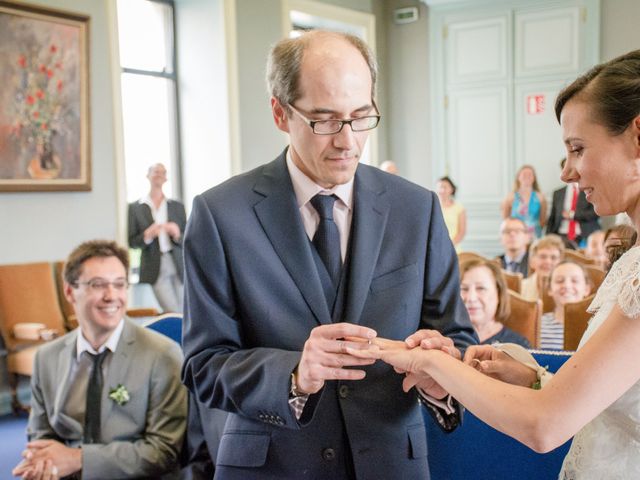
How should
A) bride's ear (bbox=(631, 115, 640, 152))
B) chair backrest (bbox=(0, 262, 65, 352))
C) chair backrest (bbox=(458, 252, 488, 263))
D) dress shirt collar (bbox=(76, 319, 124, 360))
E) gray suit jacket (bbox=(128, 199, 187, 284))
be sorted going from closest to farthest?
bride's ear (bbox=(631, 115, 640, 152)) → dress shirt collar (bbox=(76, 319, 124, 360)) → chair backrest (bbox=(458, 252, 488, 263)) → chair backrest (bbox=(0, 262, 65, 352)) → gray suit jacket (bbox=(128, 199, 187, 284))

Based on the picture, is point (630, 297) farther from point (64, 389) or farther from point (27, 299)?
point (27, 299)

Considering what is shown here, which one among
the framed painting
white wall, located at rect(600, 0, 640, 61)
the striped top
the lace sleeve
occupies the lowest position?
the striped top

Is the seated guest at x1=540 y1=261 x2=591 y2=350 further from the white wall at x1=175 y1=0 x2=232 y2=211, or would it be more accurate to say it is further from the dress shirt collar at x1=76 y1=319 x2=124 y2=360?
the white wall at x1=175 y1=0 x2=232 y2=211

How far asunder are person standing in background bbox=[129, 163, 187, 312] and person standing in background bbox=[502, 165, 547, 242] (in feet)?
12.8

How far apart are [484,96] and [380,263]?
8.45 meters

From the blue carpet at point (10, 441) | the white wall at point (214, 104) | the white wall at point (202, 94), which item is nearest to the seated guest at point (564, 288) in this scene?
the blue carpet at point (10, 441)

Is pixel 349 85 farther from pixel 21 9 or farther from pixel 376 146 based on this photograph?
pixel 376 146

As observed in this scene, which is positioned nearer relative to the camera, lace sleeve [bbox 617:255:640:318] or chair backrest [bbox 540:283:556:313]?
lace sleeve [bbox 617:255:640:318]

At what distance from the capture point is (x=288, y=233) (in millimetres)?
1590

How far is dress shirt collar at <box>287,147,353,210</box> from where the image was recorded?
5.34ft

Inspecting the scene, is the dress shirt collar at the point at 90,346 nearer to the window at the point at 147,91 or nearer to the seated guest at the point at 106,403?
the seated guest at the point at 106,403

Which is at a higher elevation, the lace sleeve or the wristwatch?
the lace sleeve

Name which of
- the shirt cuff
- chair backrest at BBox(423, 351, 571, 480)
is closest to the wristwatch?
the shirt cuff

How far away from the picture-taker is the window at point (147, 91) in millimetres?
7051
